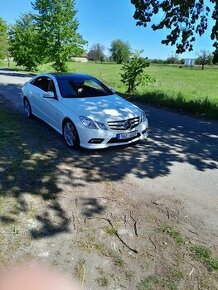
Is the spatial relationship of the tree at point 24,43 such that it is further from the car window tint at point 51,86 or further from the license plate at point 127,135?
the license plate at point 127,135

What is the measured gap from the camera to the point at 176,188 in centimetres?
546

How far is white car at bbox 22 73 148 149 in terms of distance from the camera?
673 centimetres

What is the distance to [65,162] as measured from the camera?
6.35 meters

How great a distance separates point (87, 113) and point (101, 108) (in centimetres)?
41

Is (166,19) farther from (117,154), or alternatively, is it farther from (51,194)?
(51,194)

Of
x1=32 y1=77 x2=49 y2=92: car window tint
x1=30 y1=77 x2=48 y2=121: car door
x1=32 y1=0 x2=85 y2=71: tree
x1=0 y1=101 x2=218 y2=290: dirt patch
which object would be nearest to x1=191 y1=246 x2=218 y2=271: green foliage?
x1=0 y1=101 x2=218 y2=290: dirt patch

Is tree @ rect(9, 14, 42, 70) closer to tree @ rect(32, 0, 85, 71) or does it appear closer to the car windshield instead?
tree @ rect(32, 0, 85, 71)

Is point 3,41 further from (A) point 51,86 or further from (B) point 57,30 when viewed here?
(A) point 51,86

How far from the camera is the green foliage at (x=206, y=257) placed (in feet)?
11.8

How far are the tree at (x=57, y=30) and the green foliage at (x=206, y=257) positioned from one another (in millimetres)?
26653

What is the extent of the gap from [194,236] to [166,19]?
10860 mm

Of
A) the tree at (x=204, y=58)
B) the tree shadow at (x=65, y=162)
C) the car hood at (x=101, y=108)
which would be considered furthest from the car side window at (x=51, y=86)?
the tree at (x=204, y=58)

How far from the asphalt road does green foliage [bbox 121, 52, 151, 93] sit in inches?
315

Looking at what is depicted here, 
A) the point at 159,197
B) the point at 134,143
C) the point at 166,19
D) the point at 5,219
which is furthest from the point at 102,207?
the point at 166,19
